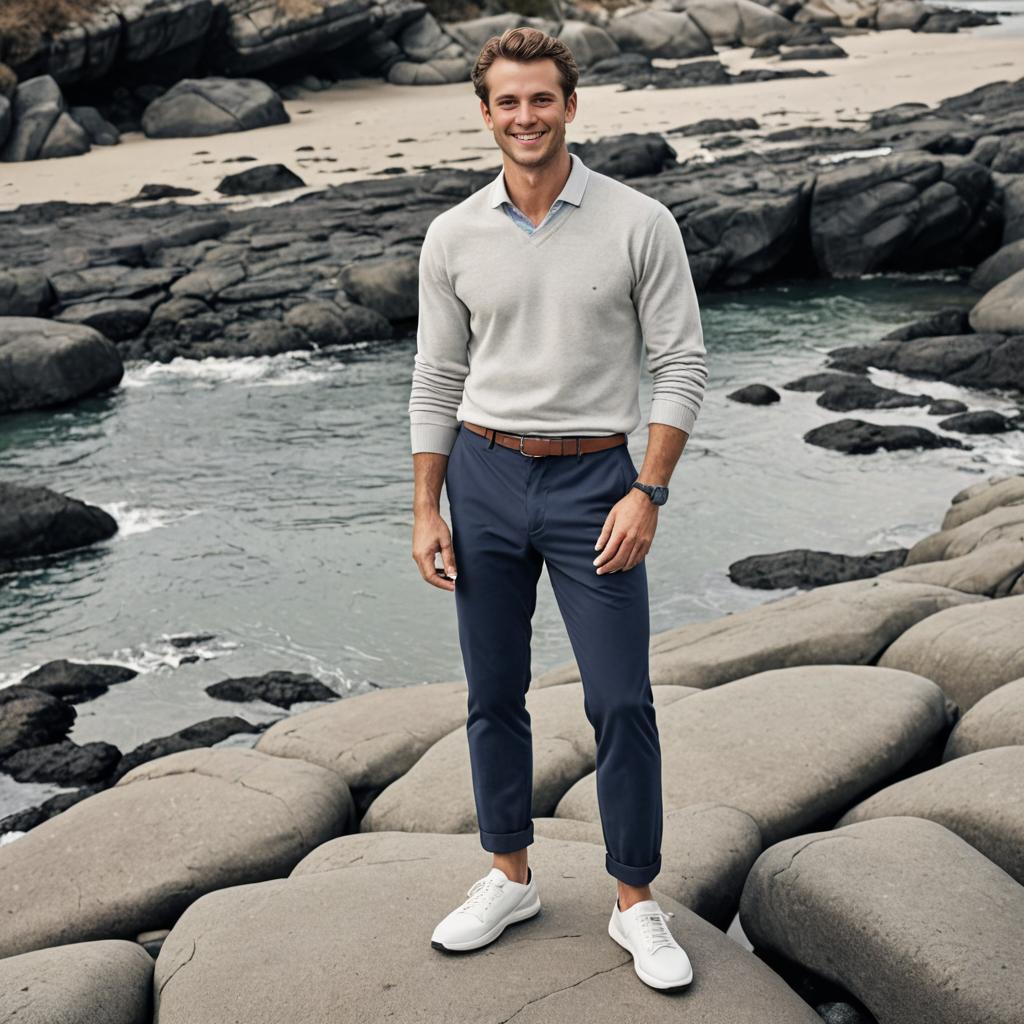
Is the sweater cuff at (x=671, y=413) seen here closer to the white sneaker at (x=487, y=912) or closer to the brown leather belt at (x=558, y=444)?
the brown leather belt at (x=558, y=444)

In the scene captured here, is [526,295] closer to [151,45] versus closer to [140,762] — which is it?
[140,762]

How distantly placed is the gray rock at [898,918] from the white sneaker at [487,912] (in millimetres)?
783

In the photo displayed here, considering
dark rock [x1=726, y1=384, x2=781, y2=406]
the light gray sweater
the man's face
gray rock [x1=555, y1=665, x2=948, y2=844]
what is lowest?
dark rock [x1=726, y1=384, x2=781, y2=406]

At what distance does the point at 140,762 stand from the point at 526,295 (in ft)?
17.4

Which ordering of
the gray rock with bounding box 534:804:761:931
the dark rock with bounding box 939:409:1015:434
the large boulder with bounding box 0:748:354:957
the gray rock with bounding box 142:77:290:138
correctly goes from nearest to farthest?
the gray rock with bounding box 534:804:761:931, the large boulder with bounding box 0:748:354:957, the dark rock with bounding box 939:409:1015:434, the gray rock with bounding box 142:77:290:138

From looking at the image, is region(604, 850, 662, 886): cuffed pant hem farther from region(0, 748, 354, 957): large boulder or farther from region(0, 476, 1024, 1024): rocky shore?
region(0, 748, 354, 957): large boulder

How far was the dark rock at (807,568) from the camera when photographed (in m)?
10.4

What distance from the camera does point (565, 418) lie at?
3311 mm

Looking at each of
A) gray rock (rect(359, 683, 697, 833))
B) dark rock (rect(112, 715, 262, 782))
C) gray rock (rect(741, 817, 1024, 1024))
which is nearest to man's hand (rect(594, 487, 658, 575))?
gray rock (rect(741, 817, 1024, 1024))

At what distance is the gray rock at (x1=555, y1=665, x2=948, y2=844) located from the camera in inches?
191

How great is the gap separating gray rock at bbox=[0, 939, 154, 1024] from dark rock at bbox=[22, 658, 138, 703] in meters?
5.27

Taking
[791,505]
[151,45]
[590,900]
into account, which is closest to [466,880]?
[590,900]

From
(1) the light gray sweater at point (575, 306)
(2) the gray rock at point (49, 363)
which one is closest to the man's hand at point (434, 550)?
(1) the light gray sweater at point (575, 306)

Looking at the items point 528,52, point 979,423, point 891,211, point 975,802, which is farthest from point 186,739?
point 891,211
